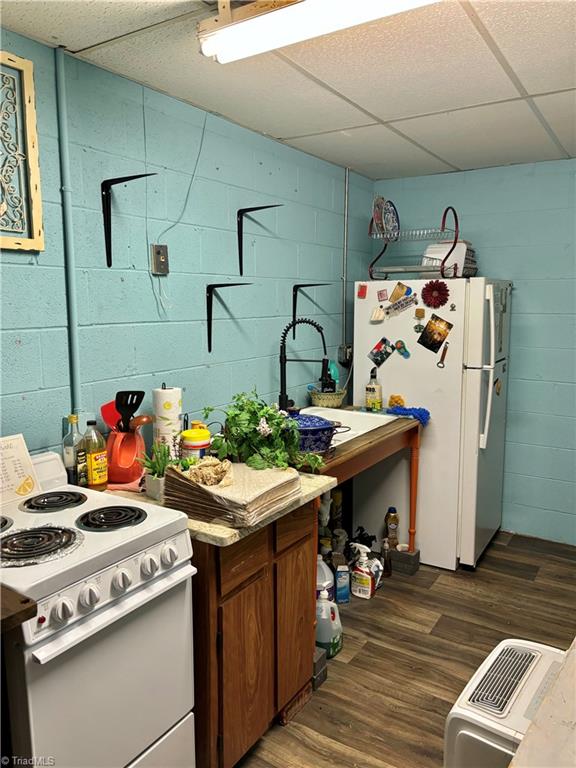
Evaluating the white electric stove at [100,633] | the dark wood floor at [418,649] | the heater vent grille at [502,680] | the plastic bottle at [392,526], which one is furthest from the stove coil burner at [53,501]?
the plastic bottle at [392,526]

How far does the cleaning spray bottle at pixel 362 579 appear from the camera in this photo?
306 centimetres

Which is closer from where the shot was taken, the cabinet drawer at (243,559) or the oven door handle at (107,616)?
the oven door handle at (107,616)

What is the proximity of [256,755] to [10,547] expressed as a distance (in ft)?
3.96

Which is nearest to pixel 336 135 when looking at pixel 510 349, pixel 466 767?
pixel 510 349

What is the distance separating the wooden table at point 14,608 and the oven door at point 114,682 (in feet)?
0.39

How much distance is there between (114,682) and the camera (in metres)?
1.45

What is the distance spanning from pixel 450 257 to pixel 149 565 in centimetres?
263

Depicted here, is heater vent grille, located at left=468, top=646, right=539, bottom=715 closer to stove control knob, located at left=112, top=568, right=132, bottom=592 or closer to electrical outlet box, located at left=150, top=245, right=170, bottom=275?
stove control knob, located at left=112, top=568, right=132, bottom=592

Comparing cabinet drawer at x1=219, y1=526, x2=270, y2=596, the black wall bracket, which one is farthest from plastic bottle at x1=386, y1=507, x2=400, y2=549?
the black wall bracket

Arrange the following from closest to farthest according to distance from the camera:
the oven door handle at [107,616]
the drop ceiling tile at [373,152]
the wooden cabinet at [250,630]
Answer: the oven door handle at [107,616], the wooden cabinet at [250,630], the drop ceiling tile at [373,152]

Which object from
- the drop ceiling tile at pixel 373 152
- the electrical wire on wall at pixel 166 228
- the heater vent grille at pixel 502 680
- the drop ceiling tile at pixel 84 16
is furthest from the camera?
the drop ceiling tile at pixel 373 152

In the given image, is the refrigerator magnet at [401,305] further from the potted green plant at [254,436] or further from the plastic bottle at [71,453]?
the plastic bottle at [71,453]

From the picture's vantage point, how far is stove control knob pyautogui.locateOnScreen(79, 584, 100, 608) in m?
1.35

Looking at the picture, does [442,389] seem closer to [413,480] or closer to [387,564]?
[413,480]
